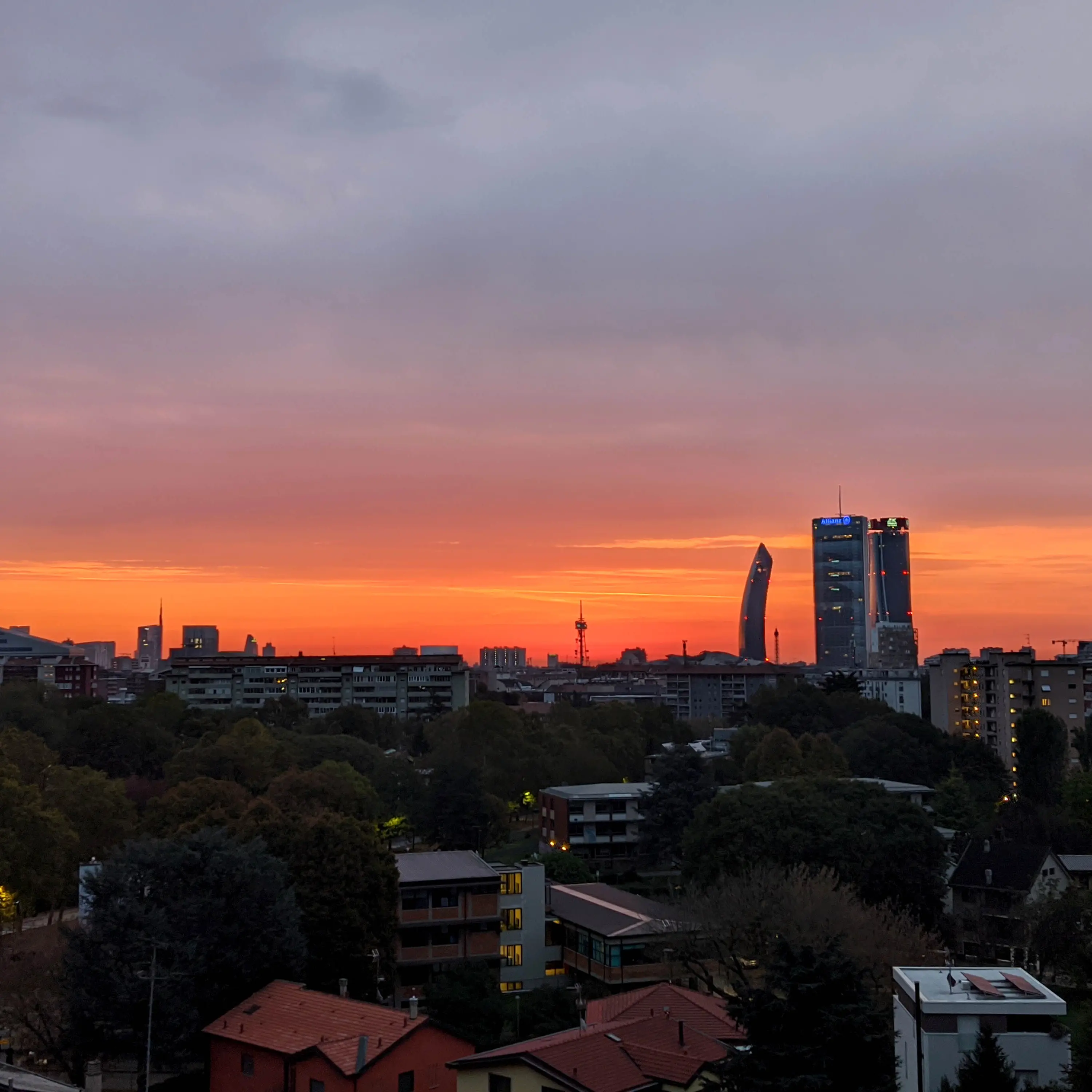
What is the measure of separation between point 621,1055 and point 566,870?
801 inches

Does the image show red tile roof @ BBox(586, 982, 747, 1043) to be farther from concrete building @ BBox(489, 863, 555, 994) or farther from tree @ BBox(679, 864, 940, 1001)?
concrete building @ BBox(489, 863, 555, 994)

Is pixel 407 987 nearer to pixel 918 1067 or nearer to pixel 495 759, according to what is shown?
pixel 918 1067

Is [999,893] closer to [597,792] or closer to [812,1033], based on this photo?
[597,792]

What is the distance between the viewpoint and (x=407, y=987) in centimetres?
2823

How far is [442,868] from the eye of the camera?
30234 millimetres

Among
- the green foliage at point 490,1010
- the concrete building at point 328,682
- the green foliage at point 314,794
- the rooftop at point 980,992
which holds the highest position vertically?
the concrete building at point 328,682

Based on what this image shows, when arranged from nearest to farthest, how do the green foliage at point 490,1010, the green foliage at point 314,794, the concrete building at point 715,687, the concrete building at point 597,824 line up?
the green foliage at point 490,1010, the green foliage at point 314,794, the concrete building at point 597,824, the concrete building at point 715,687

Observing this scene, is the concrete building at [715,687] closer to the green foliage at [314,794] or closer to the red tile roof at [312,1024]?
the green foliage at [314,794]

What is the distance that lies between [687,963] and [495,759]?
110 ft

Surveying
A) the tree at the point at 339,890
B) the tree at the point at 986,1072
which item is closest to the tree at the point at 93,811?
the tree at the point at 339,890

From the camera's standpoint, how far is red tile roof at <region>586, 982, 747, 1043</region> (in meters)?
19.2

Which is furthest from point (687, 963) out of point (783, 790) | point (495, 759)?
point (495, 759)

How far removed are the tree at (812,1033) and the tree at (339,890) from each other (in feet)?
41.4

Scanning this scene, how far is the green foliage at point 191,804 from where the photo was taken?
106 feet
